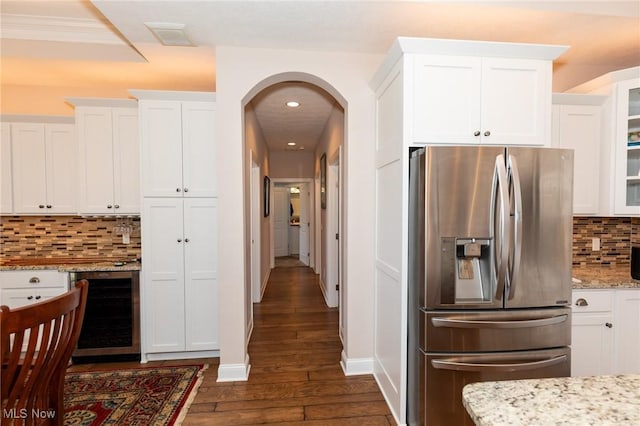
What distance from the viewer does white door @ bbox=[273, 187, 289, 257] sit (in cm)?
851

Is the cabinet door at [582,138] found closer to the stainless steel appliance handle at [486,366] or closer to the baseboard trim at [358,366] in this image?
the stainless steel appliance handle at [486,366]

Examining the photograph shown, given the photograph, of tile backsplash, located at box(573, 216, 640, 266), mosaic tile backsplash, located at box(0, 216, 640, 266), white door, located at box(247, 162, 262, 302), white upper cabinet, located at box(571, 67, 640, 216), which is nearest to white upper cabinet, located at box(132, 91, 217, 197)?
mosaic tile backsplash, located at box(0, 216, 640, 266)

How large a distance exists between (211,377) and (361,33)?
2.92 m

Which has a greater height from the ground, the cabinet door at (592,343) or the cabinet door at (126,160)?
the cabinet door at (126,160)

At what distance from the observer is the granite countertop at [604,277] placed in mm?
2193

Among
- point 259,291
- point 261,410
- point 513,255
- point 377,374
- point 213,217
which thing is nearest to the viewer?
point 513,255

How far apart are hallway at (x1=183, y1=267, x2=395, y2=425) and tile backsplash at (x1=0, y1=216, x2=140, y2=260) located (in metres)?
1.62

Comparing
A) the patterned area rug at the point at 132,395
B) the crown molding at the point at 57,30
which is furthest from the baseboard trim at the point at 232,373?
the crown molding at the point at 57,30

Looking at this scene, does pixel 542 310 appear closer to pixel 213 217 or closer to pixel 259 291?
pixel 213 217

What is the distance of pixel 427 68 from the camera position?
1888 mm

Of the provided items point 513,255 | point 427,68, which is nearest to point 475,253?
point 513,255

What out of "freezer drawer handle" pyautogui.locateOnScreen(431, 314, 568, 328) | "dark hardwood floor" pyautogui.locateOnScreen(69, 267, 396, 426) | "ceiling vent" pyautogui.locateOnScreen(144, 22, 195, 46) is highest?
"ceiling vent" pyautogui.locateOnScreen(144, 22, 195, 46)

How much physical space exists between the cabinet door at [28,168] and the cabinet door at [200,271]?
1.55 meters

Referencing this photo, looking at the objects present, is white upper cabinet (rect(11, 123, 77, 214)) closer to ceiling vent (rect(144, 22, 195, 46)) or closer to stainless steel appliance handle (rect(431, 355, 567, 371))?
ceiling vent (rect(144, 22, 195, 46))
